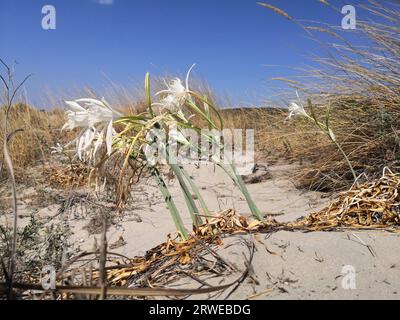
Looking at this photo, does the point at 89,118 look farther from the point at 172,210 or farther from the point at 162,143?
the point at 172,210

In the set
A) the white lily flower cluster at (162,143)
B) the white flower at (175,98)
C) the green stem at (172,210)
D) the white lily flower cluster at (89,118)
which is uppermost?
the white flower at (175,98)

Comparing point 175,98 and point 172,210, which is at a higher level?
point 175,98

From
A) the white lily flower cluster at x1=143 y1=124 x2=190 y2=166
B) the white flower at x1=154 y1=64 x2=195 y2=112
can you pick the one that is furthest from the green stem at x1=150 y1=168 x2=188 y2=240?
the white flower at x1=154 y1=64 x2=195 y2=112

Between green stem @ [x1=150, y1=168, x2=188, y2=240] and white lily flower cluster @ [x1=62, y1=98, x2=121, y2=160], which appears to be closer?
white lily flower cluster @ [x1=62, y1=98, x2=121, y2=160]

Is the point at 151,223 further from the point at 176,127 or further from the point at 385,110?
the point at 385,110

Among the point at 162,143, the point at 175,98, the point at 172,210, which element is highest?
the point at 175,98

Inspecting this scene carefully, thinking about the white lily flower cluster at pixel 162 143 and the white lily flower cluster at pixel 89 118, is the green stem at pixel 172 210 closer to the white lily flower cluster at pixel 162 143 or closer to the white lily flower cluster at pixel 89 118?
the white lily flower cluster at pixel 162 143

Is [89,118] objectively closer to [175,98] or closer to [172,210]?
[175,98]

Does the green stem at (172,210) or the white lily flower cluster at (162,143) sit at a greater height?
the white lily flower cluster at (162,143)

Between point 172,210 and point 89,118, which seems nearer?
point 89,118

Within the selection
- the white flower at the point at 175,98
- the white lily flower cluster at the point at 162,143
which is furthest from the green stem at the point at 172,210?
the white flower at the point at 175,98

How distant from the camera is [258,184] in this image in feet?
9.32

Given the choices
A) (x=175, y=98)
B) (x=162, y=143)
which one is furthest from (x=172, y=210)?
(x=175, y=98)

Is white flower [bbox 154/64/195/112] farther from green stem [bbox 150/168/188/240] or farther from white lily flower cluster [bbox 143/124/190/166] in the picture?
green stem [bbox 150/168/188/240]
